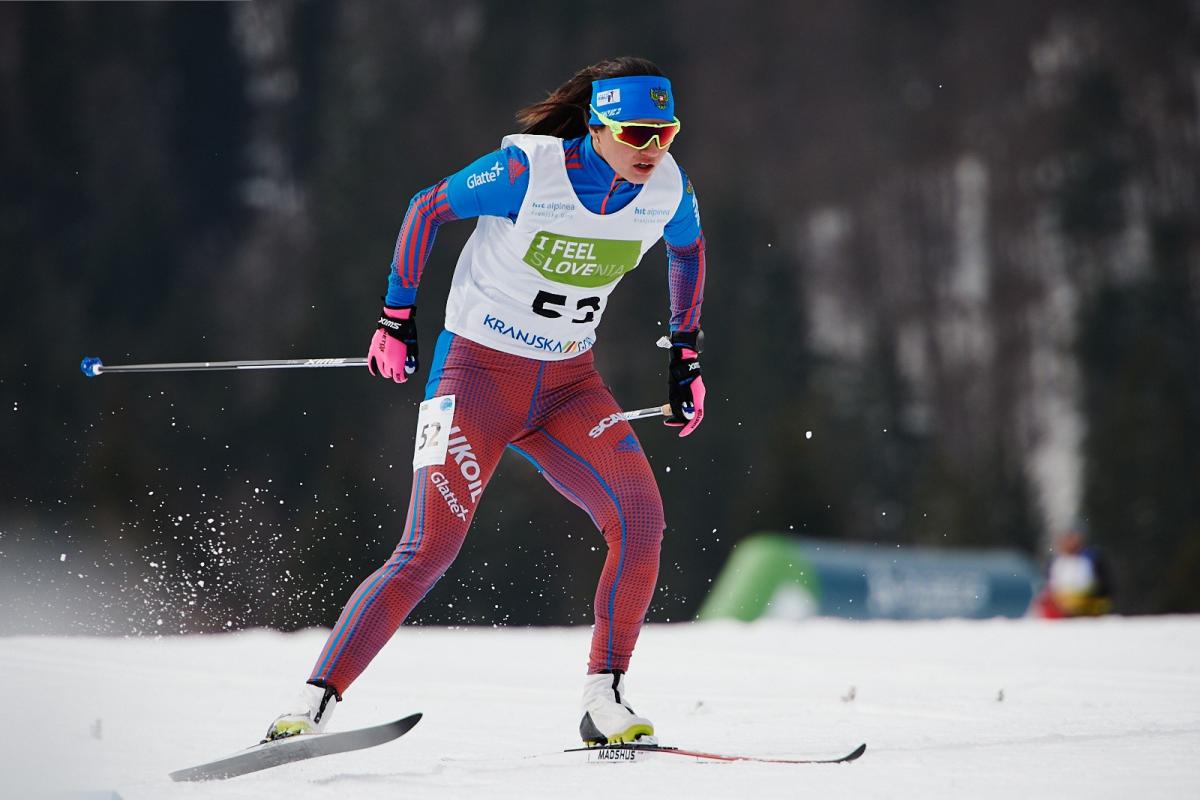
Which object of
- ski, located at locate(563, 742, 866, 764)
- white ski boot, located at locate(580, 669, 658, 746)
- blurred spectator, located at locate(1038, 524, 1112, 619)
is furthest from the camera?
blurred spectator, located at locate(1038, 524, 1112, 619)

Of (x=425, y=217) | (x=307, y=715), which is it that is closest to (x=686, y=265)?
(x=425, y=217)

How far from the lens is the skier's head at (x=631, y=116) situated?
11.9 feet

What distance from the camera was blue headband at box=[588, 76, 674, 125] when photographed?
11.8ft

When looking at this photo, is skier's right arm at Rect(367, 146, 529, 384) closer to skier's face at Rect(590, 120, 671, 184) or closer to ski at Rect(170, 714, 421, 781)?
skier's face at Rect(590, 120, 671, 184)

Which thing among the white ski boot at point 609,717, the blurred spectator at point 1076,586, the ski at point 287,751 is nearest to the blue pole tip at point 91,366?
the ski at point 287,751

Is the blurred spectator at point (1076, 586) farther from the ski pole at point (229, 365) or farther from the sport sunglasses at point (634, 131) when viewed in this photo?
the sport sunglasses at point (634, 131)

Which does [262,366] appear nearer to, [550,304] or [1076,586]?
[550,304]

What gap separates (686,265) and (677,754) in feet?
4.38

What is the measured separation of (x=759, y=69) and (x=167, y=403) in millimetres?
31750

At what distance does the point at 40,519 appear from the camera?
115ft

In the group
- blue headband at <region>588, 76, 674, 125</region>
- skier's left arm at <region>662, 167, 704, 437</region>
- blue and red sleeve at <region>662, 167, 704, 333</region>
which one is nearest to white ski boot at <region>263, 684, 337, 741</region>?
skier's left arm at <region>662, 167, 704, 437</region>

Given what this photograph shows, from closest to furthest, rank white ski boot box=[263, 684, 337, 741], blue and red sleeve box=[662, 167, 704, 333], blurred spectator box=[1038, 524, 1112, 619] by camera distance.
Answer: white ski boot box=[263, 684, 337, 741], blue and red sleeve box=[662, 167, 704, 333], blurred spectator box=[1038, 524, 1112, 619]

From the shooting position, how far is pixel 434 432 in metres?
3.67

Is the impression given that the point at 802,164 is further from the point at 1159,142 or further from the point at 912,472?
the point at 912,472
